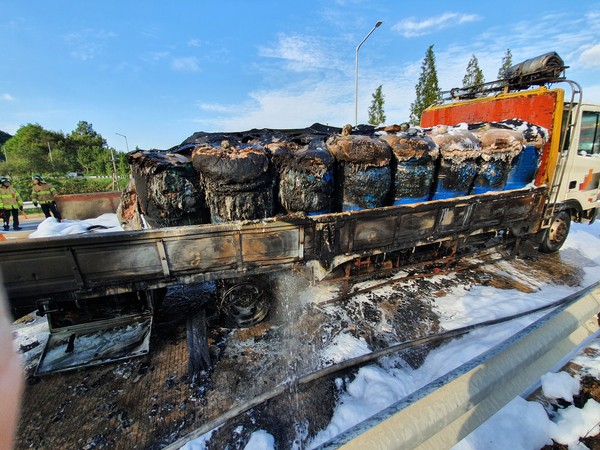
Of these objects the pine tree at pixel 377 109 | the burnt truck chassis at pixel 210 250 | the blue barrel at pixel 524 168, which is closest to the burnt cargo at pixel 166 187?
the burnt truck chassis at pixel 210 250

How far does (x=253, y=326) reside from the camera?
3.41 m

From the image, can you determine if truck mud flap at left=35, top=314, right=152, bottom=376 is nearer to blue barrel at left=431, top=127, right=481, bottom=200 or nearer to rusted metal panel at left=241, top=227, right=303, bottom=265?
rusted metal panel at left=241, top=227, right=303, bottom=265

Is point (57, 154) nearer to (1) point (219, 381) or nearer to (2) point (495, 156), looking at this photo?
(1) point (219, 381)

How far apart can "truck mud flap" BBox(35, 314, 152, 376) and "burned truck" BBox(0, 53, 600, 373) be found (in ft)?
0.07

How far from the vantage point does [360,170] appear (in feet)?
9.95

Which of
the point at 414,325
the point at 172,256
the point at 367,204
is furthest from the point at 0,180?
the point at 414,325

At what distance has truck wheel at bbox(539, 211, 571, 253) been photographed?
5109 millimetres

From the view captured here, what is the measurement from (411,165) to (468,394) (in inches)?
108

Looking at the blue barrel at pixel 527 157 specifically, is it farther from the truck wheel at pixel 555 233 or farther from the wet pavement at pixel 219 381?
the wet pavement at pixel 219 381

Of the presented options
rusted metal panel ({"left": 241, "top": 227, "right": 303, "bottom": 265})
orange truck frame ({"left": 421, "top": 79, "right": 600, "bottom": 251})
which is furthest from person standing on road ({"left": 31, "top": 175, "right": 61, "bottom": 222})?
orange truck frame ({"left": 421, "top": 79, "right": 600, "bottom": 251})

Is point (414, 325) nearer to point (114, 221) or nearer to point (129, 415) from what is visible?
point (129, 415)

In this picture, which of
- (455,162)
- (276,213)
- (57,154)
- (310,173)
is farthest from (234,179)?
(57,154)

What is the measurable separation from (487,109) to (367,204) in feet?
12.9

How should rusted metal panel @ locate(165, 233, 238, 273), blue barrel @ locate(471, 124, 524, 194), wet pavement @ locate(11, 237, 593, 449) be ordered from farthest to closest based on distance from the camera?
blue barrel @ locate(471, 124, 524, 194), rusted metal panel @ locate(165, 233, 238, 273), wet pavement @ locate(11, 237, 593, 449)
